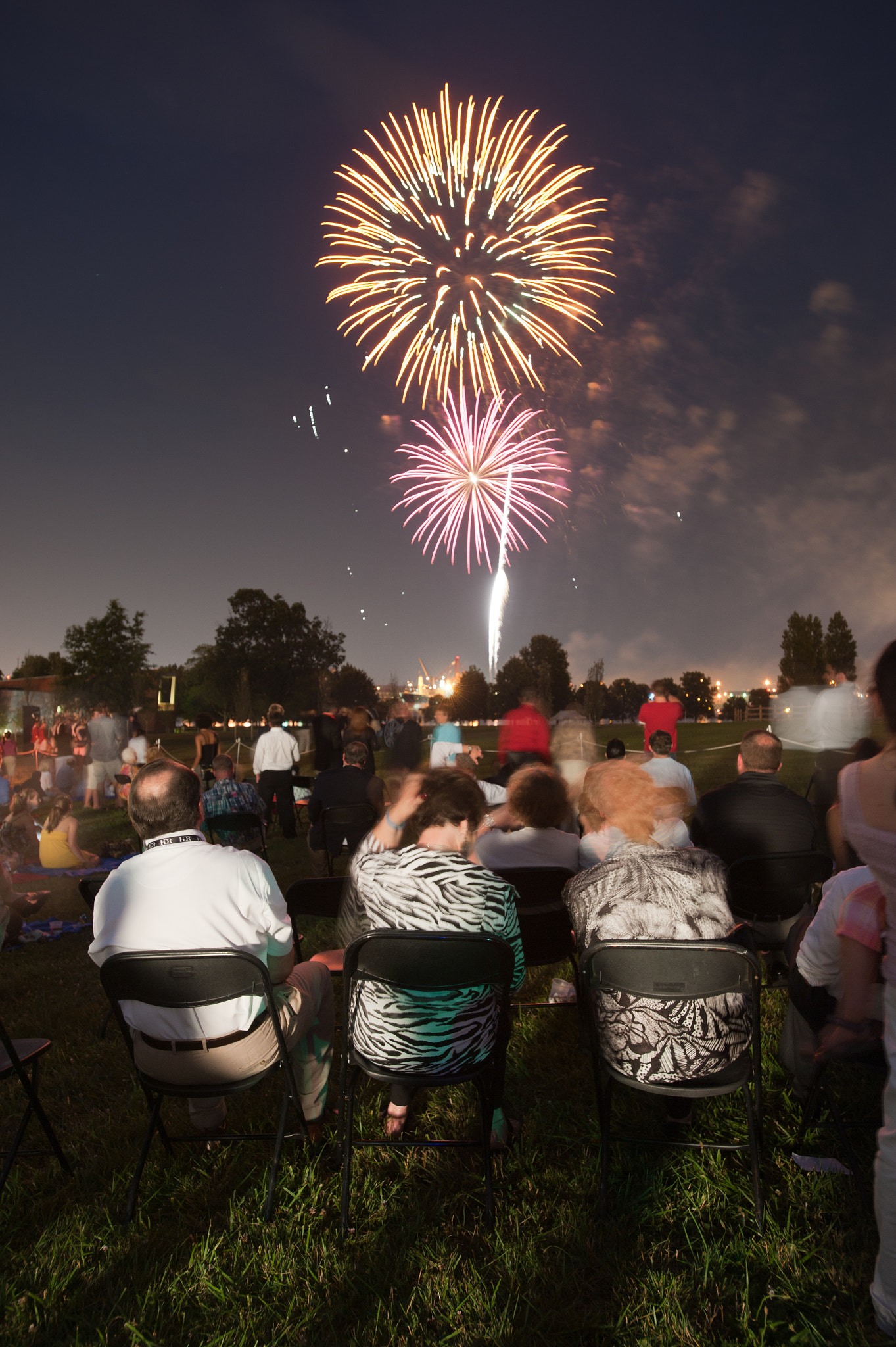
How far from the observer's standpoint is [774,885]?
432cm

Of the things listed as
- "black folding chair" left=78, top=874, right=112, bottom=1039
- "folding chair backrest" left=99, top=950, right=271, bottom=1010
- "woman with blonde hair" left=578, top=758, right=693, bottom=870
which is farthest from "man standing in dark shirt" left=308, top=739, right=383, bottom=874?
"folding chair backrest" left=99, top=950, right=271, bottom=1010

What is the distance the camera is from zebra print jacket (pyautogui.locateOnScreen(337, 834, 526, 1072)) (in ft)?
8.89

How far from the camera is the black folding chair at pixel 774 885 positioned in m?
4.24

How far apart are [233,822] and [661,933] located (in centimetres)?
561

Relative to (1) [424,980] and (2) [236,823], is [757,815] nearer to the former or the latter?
(1) [424,980]

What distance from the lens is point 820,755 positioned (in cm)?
658

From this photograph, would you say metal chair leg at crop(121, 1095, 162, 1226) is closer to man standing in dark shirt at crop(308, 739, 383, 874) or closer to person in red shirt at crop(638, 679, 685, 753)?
man standing in dark shirt at crop(308, 739, 383, 874)

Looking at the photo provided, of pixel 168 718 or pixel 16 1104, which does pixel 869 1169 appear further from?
pixel 168 718

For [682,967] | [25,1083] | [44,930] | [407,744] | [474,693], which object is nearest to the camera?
[682,967]

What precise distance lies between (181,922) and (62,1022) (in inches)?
108

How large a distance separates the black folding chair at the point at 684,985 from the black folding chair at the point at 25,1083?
2250 mm

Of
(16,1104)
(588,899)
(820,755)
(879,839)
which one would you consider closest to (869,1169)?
(588,899)

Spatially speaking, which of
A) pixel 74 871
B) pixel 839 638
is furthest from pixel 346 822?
pixel 839 638

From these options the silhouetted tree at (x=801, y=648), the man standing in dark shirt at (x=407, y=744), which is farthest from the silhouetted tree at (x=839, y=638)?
the man standing in dark shirt at (x=407, y=744)
